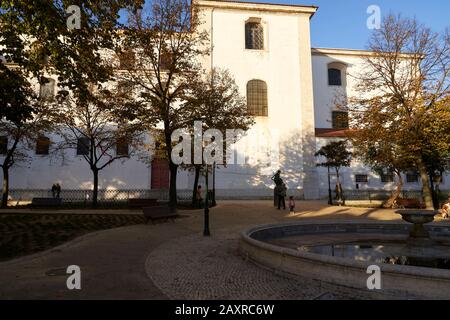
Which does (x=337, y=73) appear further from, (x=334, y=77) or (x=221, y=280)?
(x=221, y=280)

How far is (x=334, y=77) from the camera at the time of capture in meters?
37.0

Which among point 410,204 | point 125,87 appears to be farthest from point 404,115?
point 125,87

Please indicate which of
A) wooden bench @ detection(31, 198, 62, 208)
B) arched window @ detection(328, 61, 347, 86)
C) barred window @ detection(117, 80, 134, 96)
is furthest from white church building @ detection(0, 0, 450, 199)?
barred window @ detection(117, 80, 134, 96)

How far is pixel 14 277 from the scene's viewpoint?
5824mm

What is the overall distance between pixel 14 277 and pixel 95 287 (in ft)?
5.80

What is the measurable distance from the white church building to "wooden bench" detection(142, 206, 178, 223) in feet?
40.3

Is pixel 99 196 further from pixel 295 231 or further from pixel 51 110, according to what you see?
pixel 295 231

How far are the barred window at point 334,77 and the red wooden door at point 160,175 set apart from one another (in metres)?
21.5

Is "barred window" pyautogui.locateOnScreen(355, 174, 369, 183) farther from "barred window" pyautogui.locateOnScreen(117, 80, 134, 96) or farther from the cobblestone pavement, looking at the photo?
the cobblestone pavement

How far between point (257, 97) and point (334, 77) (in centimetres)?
1257

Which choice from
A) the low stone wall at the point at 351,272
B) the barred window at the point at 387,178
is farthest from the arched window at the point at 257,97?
the low stone wall at the point at 351,272

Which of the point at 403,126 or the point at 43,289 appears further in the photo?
the point at 403,126
